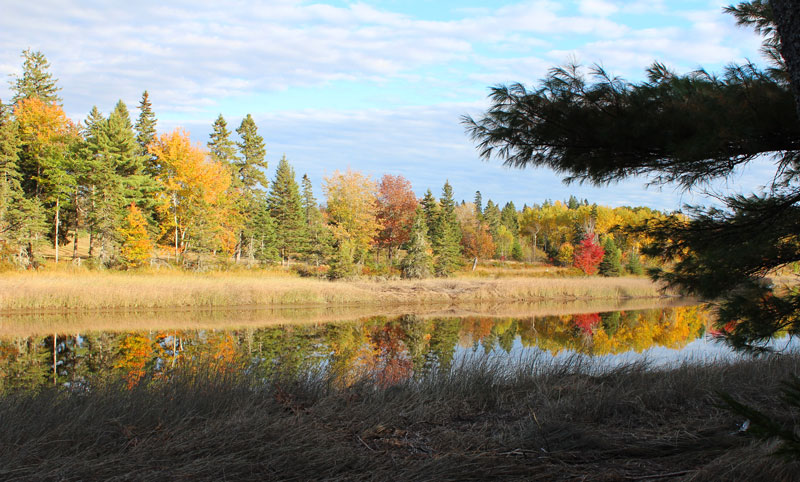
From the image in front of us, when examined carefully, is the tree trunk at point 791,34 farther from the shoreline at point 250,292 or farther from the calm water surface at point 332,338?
the shoreline at point 250,292

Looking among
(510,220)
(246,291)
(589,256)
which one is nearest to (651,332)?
(246,291)

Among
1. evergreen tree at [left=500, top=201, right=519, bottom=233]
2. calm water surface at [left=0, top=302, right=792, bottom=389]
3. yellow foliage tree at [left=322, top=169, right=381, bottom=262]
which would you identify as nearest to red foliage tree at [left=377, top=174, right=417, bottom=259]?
yellow foliage tree at [left=322, top=169, right=381, bottom=262]

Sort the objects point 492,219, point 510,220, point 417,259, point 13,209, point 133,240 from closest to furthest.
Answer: point 13,209, point 133,240, point 417,259, point 492,219, point 510,220

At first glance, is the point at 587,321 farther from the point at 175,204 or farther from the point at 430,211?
the point at 430,211

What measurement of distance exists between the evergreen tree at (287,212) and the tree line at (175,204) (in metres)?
0.12

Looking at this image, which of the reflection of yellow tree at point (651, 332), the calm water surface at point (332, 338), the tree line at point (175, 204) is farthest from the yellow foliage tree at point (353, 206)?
the reflection of yellow tree at point (651, 332)

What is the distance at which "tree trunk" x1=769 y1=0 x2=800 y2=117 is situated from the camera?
2922mm

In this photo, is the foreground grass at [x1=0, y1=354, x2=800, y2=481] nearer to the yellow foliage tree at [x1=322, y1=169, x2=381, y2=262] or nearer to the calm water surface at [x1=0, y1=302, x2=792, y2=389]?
Result: the calm water surface at [x1=0, y1=302, x2=792, y2=389]

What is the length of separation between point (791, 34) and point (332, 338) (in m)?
16.9

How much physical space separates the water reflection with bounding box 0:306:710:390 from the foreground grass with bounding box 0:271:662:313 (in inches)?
246

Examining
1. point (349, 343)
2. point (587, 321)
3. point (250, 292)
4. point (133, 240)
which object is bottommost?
point (587, 321)

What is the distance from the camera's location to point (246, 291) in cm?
2883

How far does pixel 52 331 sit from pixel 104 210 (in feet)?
63.0

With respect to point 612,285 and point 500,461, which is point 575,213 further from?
point 500,461
